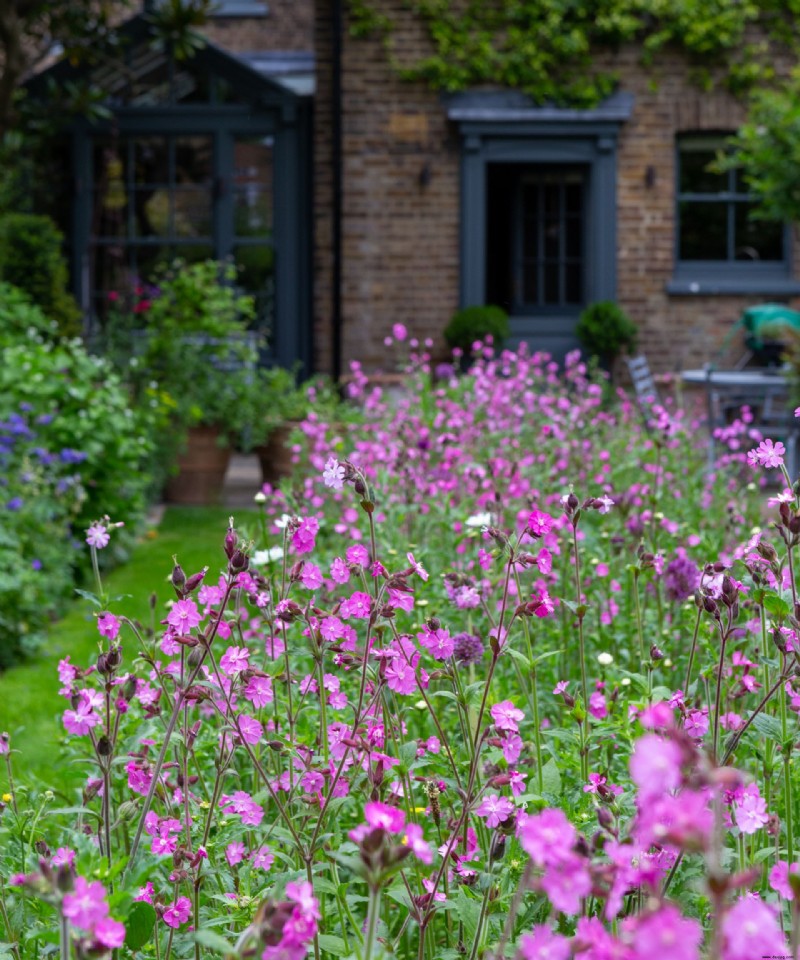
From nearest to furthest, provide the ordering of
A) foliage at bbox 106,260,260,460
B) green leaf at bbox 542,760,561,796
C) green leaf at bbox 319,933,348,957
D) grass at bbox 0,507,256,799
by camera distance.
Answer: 1. green leaf at bbox 319,933,348,957
2. green leaf at bbox 542,760,561,796
3. grass at bbox 0,507,256,799
4. foliage at bbox 106,260,260,460

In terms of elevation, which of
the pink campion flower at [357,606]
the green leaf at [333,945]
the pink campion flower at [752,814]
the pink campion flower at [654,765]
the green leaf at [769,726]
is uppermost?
the pink campion flower at [654,765]

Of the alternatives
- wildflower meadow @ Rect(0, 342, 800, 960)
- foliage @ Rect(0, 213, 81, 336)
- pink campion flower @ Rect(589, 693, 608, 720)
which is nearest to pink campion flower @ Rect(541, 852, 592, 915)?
wildflower meadow @ Rect(0, 342, 800, 960)

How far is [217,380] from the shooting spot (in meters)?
9.24

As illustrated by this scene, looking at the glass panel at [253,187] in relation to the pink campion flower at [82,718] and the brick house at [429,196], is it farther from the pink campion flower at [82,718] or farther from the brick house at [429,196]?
the pink campion flower at [82,718]

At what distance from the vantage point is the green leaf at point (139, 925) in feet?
5.35

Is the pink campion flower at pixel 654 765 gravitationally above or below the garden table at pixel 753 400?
above

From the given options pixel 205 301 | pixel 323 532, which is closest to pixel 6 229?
pixel 205 301

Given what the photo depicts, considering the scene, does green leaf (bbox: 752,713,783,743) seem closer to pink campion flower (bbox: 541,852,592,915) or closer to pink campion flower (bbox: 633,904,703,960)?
pink campion flower (bbox: 541,852,592,915)

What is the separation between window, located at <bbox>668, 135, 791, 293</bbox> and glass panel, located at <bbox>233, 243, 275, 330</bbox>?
358cm

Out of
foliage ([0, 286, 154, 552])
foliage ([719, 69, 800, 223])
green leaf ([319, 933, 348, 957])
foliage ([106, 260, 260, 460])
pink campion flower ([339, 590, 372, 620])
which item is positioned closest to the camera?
green leaf ([319, 933, 348, 957])

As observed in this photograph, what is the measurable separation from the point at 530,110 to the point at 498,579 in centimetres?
882

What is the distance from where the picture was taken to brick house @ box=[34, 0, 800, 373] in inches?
445

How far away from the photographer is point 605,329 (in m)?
11.0

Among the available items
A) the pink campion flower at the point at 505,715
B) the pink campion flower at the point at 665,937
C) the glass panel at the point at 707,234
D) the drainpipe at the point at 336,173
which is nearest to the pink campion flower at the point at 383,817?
the pink campion flower at the point at 665,937
